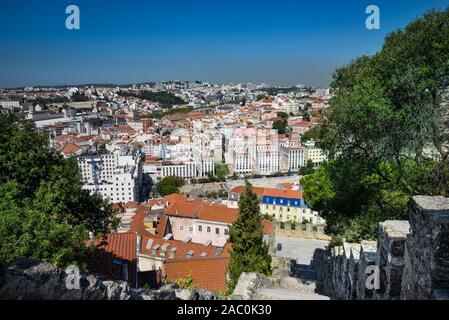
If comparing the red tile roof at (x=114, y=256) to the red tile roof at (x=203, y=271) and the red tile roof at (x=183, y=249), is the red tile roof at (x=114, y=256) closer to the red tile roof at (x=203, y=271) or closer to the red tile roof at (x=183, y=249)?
the red tile roof at (x=203, y=271)

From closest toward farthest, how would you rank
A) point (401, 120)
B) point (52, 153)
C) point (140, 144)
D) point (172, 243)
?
1. point (401, 120)
2. point (52, 153)
3. point (172, 243)
4. point (140, 144)

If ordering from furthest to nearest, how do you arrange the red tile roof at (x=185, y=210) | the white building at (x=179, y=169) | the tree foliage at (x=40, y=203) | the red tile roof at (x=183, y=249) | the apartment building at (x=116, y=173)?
the white building at (x=179, y=169), the apartment building at (x=116, y=173), the red tile roof at (x=185, y=210), the red tile roof at (x=183, y=249), the tree foliage at (x=40, y=203)

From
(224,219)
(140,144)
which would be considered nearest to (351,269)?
(224,219)

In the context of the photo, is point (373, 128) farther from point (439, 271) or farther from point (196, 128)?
point (196, 128)

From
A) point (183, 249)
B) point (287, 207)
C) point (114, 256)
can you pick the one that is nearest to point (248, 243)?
point (114, 256)

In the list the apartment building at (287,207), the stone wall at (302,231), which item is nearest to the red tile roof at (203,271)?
the stone wall at (302,231)

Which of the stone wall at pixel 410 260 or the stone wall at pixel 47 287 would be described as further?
the stone wall at pixel 410 260
